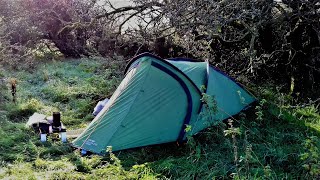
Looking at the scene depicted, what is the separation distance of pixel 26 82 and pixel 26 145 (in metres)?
2.76

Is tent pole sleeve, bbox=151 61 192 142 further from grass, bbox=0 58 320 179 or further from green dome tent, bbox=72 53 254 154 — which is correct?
grass, bbox=0 58 320 179

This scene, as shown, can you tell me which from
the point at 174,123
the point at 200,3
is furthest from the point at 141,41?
the point at 174,123

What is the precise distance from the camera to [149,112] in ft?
13.9

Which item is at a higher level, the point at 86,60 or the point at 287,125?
the point at 86,60

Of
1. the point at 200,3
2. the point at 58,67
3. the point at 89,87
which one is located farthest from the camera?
the point at 58,67

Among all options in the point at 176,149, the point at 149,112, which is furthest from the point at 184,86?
the point at 176,149

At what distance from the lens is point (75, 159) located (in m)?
3.97

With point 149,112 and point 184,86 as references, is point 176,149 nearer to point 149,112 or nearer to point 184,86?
point 149,112

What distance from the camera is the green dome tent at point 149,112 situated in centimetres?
408

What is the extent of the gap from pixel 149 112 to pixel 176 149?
1.57ft

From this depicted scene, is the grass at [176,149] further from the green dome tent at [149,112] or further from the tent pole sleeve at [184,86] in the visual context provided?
the tent pole sleeve at [184,86]

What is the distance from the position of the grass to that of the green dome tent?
13cm

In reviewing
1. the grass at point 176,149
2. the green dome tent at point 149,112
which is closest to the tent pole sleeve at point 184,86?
the green dome tent at point 149,112

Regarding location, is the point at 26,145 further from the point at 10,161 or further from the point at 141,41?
the point at 141,41
